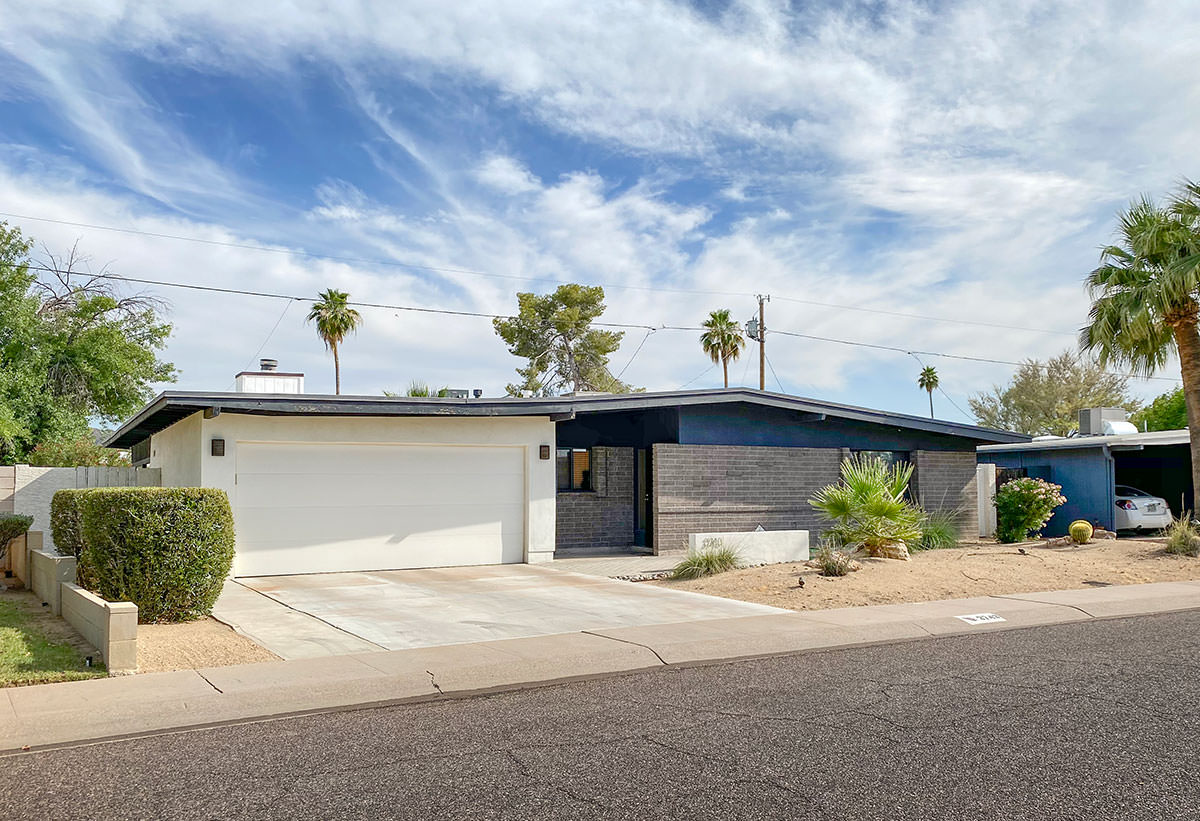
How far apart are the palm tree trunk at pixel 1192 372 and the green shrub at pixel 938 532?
15.2 feet

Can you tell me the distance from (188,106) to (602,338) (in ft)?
82.0

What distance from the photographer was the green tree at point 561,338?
4112 centimetres

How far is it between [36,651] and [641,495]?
1337 cm

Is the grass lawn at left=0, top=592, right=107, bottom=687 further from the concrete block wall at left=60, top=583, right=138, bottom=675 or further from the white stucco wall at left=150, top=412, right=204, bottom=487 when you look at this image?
the white stucco wall at left=150, top=412, right=204, bottom=487

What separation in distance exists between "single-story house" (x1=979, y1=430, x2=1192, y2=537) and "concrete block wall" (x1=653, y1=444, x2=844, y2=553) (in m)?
8.25

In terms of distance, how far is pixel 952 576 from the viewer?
14.5 metres

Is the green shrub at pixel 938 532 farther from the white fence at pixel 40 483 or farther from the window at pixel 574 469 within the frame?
the white fence at pixel 40 483

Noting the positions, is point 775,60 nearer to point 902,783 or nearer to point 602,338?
point 902,783

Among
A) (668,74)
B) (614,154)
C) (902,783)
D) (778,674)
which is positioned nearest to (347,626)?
(778,674)

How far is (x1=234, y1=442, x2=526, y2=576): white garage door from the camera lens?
15.2m

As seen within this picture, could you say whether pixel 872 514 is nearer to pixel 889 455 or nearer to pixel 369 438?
pixel 889 455

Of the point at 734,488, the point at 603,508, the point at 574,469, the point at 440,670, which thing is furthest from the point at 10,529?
the point at 734,488

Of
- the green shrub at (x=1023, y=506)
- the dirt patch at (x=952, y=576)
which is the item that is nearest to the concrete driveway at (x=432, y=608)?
the dirt patch at (x=952, y=576)

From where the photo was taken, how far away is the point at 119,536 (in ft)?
32.1
